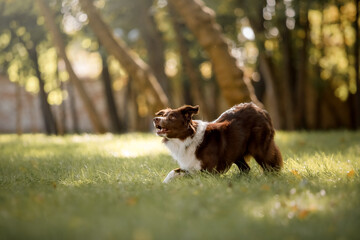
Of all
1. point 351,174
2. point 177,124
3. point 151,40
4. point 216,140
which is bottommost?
point 351,174

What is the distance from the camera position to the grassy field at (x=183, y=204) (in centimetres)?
304

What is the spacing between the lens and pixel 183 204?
12.3ft

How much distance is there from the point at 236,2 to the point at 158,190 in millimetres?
12754

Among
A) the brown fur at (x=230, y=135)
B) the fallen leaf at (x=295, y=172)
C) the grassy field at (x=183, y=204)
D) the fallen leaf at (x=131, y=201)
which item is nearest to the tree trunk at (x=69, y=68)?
the grassy field at (x=183, y=204)

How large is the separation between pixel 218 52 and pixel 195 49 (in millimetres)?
9624

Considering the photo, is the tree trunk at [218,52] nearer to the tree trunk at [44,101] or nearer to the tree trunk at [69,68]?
the tree trunk at [69,68]

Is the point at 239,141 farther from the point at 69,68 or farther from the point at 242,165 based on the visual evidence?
the point at 69,68

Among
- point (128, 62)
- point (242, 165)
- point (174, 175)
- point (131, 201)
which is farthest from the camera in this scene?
point (128, 62)

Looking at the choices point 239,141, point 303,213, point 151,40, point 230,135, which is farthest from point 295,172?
point 151,40

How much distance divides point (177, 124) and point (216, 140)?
0.63 meters

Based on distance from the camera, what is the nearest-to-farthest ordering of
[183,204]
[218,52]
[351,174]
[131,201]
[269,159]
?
[183,204] → [131,201] → [351,174] → [269,159] → [218,52]

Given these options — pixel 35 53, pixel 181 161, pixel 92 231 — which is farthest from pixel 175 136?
pixel 35 53

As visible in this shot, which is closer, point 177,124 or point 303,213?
point 303,213

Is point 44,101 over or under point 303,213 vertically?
under
